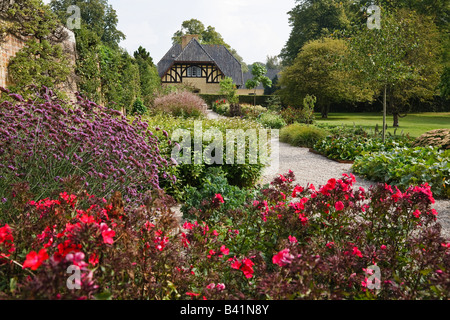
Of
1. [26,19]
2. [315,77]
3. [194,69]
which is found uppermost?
[194,69]

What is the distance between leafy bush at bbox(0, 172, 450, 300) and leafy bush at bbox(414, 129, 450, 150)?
6.29 metres

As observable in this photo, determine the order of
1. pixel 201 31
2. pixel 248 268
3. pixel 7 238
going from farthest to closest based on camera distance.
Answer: pixel 201 31 < pixel 248 268 < pixel 7 238

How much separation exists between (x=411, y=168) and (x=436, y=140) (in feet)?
8.74

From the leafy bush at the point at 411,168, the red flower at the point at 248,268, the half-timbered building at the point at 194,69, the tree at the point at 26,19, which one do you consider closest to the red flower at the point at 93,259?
the red flower at the point at 248,268

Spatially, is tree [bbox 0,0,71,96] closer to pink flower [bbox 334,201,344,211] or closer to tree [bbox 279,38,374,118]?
pink flower [bbox 334,201,344,211]

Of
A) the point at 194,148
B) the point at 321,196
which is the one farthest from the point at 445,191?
the point at 321,196

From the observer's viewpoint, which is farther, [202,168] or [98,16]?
[98,16]

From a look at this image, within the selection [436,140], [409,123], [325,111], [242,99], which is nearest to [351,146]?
[436,140]

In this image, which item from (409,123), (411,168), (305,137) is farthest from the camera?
(409,123)

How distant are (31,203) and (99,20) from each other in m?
36.7

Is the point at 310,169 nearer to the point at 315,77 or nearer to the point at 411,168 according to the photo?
the point at 411,168

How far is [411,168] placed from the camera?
223 inches

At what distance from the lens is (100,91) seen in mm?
11664

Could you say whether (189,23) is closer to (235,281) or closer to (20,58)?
(20,58)
